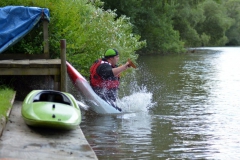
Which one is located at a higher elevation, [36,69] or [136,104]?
[36,69]

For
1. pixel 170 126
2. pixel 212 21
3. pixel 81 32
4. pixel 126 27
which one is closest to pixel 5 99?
pixel 170 126

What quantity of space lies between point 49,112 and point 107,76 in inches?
136

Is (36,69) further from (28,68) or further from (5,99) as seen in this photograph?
(5,99)

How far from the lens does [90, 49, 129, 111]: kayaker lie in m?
11.8

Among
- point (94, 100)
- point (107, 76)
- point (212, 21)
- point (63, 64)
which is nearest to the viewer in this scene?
point (63, 64)

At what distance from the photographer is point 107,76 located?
38.9 ft

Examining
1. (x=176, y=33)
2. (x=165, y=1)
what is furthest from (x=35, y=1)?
(x=176, y=33)

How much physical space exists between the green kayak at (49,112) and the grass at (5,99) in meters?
0.33

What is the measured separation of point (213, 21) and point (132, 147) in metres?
63.6

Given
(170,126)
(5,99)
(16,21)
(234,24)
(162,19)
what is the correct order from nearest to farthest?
(5,99) < (170,126) < (16,21) < (162,19) < (234,24)

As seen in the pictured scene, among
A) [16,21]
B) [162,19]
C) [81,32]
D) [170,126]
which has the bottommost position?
[162,19]

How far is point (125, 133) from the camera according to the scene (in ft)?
33.4

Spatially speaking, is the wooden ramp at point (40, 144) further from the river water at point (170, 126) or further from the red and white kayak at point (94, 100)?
the red and white kayak at point (94, 100)

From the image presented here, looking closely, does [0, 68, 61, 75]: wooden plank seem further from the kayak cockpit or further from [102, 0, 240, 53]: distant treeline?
[102, 0, 240, 53]: distant treeline
